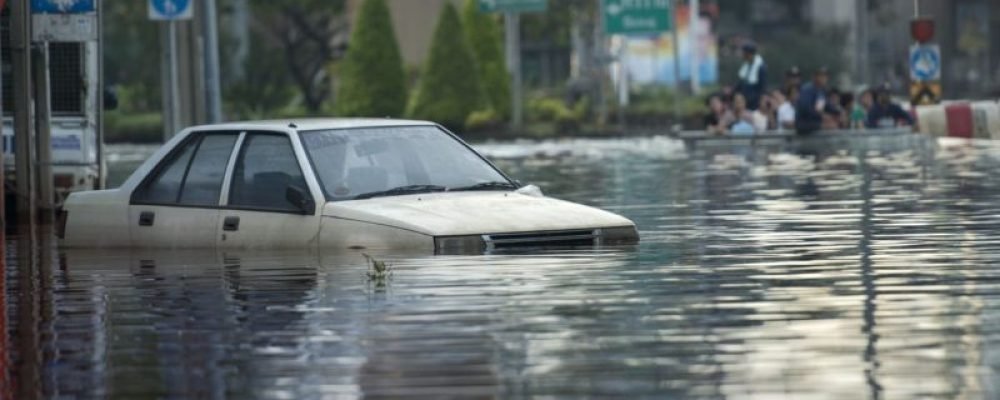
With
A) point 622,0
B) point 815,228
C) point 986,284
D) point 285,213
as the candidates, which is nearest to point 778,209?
point 815,228

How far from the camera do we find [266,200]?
17.6 m

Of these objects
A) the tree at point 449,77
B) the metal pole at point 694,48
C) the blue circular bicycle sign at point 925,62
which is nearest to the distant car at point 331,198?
the blue circular bicycle sign at point 925,62

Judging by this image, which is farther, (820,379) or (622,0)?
(622,0)

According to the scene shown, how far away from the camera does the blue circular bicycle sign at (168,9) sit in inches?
1258

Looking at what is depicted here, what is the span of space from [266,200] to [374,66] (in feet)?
151

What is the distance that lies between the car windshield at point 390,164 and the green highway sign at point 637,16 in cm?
4447

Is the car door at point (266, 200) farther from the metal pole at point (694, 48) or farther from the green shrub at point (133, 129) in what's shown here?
the metal pole at point (694, 48)

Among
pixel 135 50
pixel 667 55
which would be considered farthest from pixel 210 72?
pixel 667 55

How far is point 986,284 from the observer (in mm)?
14438

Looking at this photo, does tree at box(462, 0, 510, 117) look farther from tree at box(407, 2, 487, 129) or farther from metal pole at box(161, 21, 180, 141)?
metal pole at box(161, 21, 180, 141)

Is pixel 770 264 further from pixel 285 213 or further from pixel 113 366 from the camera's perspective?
Result: pixel 113 366

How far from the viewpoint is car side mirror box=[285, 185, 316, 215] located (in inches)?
675

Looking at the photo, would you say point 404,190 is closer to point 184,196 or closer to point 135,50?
point 184,196

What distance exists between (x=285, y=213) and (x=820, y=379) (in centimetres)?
763
